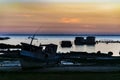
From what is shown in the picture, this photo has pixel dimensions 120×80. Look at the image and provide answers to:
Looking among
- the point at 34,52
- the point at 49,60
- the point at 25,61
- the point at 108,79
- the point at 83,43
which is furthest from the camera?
the point at 83,43

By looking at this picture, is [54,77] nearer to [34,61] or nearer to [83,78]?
[83,78]

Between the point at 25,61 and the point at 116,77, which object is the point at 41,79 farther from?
the point at 25,61

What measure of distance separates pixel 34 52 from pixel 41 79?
13.7m

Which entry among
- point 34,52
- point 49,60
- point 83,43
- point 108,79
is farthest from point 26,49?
point 83,43

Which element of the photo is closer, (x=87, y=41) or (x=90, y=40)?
(x=87, y=41)

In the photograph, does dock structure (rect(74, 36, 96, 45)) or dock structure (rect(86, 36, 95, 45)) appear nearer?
dock structure (rect(86, 36, 95, 45))

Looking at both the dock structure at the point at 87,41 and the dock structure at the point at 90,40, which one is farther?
the dock structure at the point at 87,41

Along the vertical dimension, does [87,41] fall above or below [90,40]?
below

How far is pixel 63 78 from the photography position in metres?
22.2

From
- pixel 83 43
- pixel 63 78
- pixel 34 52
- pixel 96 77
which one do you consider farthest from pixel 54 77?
pixel 83 43

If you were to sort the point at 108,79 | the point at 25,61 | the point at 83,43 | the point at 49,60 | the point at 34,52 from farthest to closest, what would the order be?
the point at 83,43 < the point at 49,60 < the point at 34,52 < the point at 25,61 < the point at 108,79

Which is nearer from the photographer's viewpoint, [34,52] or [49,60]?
[34,52]

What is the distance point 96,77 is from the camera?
22781 mm

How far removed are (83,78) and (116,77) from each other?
2.14m
